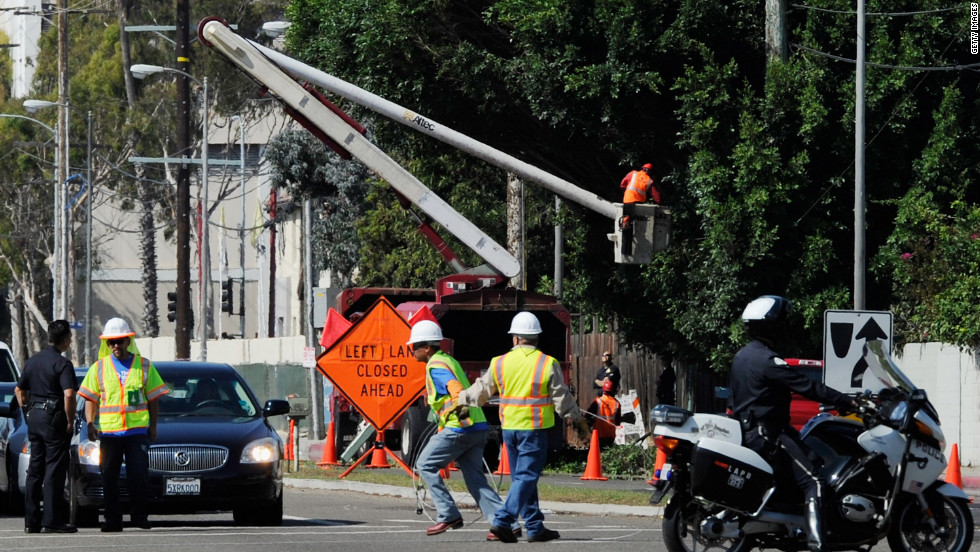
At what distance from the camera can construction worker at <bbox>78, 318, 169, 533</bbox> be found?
14445 mm

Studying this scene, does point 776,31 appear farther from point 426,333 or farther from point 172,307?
point 172,307

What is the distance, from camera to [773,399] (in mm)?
10891

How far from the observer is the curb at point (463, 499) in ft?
57.3

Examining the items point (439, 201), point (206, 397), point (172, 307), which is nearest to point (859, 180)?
point (439, 201)

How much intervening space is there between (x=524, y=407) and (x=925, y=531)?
10.9 ft

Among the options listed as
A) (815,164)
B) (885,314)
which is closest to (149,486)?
(885,314)

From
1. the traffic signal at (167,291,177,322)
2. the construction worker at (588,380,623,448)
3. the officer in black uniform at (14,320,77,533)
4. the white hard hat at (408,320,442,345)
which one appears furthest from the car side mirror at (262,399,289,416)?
the traffic signal at (167,291,177,322)

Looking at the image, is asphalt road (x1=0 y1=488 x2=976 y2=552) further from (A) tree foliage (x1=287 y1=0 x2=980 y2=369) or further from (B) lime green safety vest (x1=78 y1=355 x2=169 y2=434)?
(A) tree foliage (x1=287 y1=0 x2=980 y2=369)

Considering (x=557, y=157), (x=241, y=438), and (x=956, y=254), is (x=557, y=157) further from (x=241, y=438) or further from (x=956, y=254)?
(x=241, y=438)

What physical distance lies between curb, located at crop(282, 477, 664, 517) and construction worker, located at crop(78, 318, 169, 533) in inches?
163

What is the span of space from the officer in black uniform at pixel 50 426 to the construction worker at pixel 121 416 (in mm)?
327

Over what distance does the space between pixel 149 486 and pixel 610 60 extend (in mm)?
13178

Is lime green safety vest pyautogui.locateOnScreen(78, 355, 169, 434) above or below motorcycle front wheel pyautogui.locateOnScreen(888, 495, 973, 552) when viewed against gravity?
above

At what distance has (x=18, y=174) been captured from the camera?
223ft
